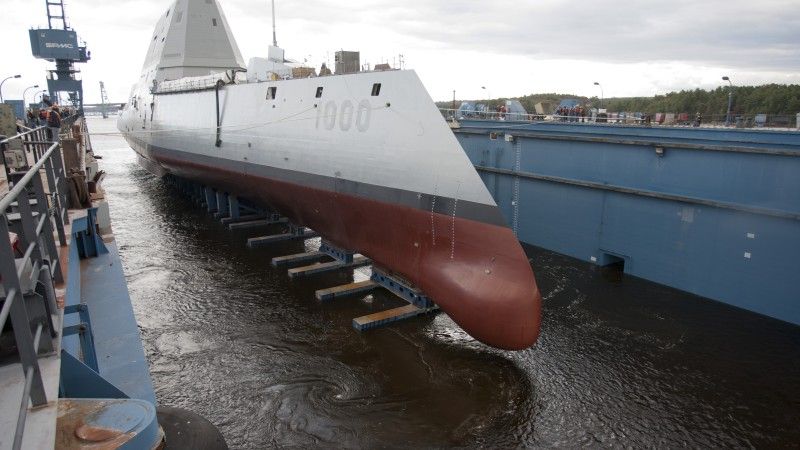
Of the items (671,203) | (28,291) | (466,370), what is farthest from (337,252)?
(28,291)

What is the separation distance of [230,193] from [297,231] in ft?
11.7

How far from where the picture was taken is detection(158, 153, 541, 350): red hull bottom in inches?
324

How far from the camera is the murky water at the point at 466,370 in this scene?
7129mm

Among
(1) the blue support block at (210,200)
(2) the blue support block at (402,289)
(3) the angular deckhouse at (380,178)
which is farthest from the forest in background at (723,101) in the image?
(2) the blue support block at (402,289)

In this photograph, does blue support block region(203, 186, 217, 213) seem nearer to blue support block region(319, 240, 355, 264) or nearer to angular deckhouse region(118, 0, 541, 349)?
angular deckhouse region(118, 0, 541, 349)

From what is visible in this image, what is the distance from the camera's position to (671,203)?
39.8ft

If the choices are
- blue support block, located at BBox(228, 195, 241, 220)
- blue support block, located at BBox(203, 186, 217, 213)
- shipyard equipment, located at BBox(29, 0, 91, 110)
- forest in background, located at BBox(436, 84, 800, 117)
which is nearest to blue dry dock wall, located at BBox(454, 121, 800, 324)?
blue support block, located at BBox(228, 195, 241, 220)

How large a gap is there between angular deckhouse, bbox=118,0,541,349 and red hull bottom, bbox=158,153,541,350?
0.8 inches

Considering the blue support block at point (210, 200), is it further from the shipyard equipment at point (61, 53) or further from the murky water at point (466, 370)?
the shipyard equipment at point (61, 53)

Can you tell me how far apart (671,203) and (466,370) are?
7234 mm

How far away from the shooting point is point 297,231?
16.0m

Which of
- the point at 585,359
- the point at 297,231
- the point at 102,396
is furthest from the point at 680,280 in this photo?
the point at 102,396

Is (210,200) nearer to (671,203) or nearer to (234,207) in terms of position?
(234,207)

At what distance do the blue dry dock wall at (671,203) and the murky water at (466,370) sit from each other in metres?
0.75
